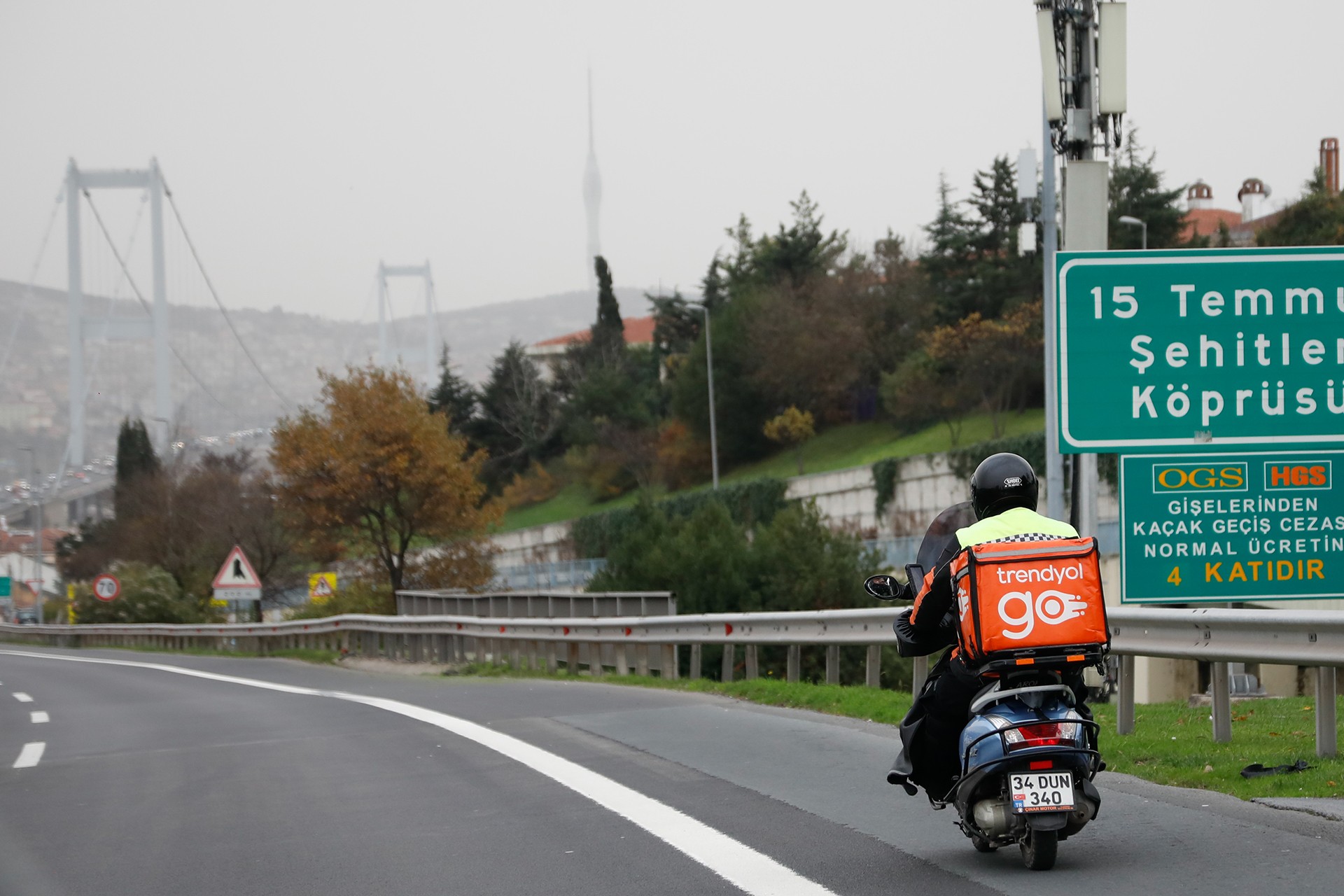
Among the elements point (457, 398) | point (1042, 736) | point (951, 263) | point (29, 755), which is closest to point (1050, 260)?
point (29, 755)

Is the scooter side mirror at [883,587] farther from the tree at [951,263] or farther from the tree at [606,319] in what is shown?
the tree at [606,319]

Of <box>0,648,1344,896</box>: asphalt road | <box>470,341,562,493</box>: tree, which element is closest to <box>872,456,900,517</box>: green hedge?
<box>0,648,1344,896</box>: asphalt road

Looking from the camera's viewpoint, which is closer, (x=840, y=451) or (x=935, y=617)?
(x=935, y=617)

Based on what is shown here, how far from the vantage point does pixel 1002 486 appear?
19.7ft

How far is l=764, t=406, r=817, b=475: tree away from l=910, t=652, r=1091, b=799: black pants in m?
63.0

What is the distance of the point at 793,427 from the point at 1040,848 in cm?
6524

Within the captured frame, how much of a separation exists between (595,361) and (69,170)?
48.8 metres

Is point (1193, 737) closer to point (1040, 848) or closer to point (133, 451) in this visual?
point (1040, 848)

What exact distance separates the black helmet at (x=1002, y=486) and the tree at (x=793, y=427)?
207ft

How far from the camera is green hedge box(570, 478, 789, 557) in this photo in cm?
5856

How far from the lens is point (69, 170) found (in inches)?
4742

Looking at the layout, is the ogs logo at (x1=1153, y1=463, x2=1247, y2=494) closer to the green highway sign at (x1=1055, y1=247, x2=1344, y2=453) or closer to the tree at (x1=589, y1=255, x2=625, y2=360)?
the green highway sign at (x1=1055, y1=247, x2=1344, y2=453)

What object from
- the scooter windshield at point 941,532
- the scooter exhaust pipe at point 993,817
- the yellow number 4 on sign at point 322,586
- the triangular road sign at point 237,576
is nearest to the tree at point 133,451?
the yellow number 4 on sign at point 322,586

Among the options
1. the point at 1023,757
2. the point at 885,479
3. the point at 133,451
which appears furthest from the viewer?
the point at 133,451
